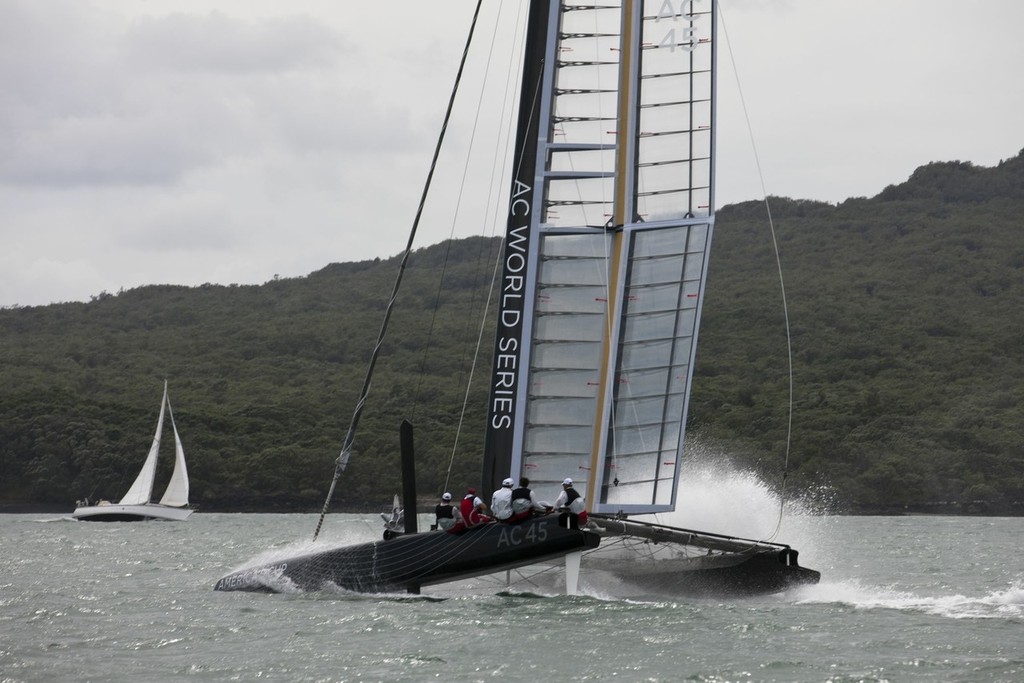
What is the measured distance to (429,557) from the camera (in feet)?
59.8

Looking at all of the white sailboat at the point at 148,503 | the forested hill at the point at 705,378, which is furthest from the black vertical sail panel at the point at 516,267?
the white sailboat at the point at 148,503

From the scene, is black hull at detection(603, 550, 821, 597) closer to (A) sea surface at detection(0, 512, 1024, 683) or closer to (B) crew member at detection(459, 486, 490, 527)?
(A) sea surface at detection(0, 512, 1024, 683)

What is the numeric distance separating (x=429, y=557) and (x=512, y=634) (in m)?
2.70

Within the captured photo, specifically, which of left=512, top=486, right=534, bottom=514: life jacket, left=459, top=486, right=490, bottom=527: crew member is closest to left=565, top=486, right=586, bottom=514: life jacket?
left=512, top=486, right=534, bottom=514: life jacket

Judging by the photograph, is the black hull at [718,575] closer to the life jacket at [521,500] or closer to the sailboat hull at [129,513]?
the life jacket at [521,500]

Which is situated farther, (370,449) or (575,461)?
(370,449)

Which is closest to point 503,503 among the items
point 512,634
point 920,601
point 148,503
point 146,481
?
point 512,634

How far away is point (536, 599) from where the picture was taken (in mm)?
18328

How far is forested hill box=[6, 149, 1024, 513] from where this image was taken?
253 ft

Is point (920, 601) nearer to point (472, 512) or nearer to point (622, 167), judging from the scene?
point (472, 512)

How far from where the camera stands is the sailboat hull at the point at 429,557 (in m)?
17.4

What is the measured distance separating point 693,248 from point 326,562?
19.0ft

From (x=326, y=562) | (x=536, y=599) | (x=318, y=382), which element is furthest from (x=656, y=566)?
(x=318, y=382)

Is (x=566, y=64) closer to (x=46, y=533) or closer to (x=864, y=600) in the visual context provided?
(x=864, y=600)
